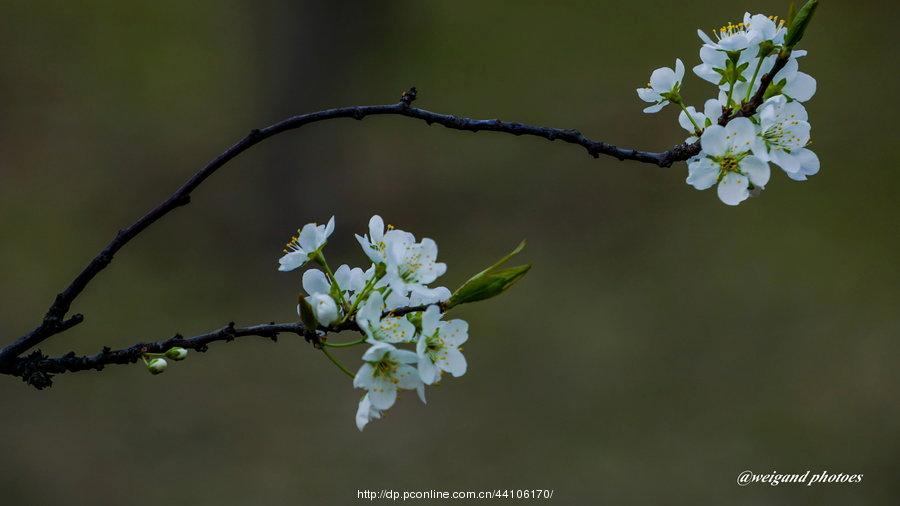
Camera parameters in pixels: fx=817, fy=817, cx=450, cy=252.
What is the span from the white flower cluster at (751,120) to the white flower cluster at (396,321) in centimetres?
25

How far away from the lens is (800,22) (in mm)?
629

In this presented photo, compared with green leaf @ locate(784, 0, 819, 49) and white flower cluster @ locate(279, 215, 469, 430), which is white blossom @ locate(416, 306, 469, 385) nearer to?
white flower cluster @ locate(279, 215, 469, 430)

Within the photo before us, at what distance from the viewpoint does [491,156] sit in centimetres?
468

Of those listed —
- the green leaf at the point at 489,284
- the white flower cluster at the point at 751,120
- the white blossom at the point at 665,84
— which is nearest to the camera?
the green leaf at the point at 489,284

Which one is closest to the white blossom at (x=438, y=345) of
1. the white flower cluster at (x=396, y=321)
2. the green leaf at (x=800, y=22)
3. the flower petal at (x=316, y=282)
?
the white flower cluster at (x=396, y=321)

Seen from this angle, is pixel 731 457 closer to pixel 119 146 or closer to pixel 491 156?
pixel 491 156

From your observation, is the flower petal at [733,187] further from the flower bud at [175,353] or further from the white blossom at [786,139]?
the flower bud at [175,353]

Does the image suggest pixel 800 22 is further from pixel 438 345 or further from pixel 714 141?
pixel 438 345

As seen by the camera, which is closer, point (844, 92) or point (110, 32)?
point (844, 92)

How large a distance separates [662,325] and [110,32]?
3.87 m

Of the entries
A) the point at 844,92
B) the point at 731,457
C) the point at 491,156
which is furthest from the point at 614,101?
the point at 731,457

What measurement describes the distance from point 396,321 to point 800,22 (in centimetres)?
39

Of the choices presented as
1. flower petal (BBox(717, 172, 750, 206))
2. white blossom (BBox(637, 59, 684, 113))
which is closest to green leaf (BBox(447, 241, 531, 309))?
flower petal (BBox(717, 172, 750, 206))

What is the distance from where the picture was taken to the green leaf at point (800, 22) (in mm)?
615
